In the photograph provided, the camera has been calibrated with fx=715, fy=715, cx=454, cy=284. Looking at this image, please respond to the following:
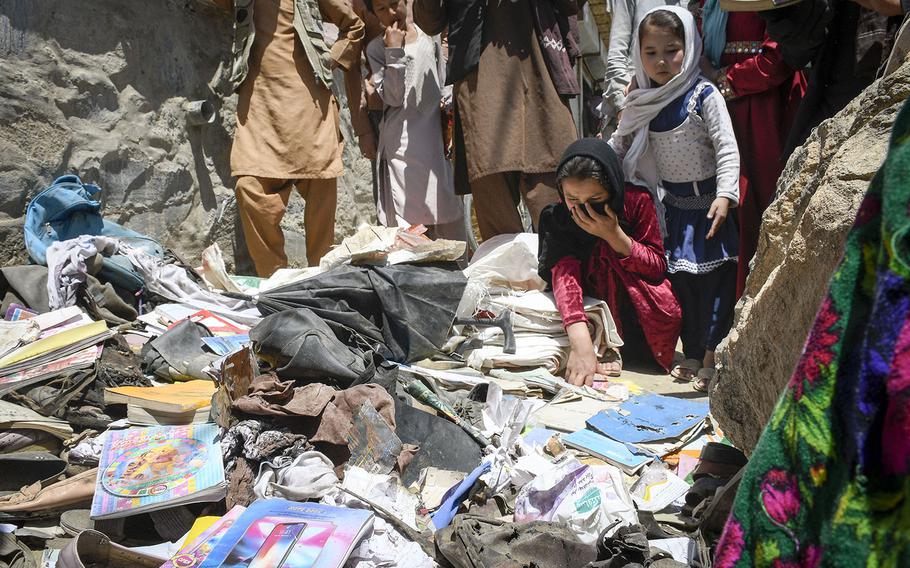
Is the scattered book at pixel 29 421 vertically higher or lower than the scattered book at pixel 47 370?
lower

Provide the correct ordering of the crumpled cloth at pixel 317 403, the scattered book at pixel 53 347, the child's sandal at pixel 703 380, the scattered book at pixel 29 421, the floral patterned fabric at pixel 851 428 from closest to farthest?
1. the floral patterned fabric at pixel 851 428
2. the scattered book at pixel 29 421
3. the crumpled cloth at pixel 317 403
4. the scattered book at pixel 53 347
5. the child's sandal at pixel 703 380

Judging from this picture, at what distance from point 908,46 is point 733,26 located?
182cm

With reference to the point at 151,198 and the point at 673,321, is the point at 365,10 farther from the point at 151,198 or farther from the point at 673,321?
the point at 673,321

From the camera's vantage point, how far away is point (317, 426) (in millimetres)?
2184

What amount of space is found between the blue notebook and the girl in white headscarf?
52 cm

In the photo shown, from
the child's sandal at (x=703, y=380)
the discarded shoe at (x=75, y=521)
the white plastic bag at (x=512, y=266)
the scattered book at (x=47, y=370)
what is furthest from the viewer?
the white plastic bag at (x=512, y=266)

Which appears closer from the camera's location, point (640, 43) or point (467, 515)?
point (467, 515)

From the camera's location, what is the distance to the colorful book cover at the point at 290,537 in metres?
1.56

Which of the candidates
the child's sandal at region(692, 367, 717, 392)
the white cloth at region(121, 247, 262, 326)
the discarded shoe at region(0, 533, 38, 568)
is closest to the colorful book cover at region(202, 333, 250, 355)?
the white cloth at region(121, 247, 262, 326)

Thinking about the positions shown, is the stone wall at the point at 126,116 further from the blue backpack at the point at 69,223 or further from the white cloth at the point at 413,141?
Result: the white cloth at the point at 413,141

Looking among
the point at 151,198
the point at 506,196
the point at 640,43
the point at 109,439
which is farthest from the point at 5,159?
the point at 640,43

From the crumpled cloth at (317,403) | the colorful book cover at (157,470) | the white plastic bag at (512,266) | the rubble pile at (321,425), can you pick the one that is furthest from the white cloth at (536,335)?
the colorful book cover at (157,470)

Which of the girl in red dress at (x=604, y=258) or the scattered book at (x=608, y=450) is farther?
the girl in red dress at (x=604, y=258)

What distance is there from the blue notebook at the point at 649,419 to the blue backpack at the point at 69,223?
6.83 ft
